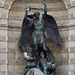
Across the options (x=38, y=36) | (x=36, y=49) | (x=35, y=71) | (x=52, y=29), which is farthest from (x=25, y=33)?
(x=35, y=71)

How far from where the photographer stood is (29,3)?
1441 centimetres

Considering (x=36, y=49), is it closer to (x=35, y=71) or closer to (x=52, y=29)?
(x=35, y=71)

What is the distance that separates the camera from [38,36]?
13.5 m

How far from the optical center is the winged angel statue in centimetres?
1351

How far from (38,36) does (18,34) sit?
3.04 feet

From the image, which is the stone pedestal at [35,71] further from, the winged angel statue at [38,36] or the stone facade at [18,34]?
the stone facade at [18,34]

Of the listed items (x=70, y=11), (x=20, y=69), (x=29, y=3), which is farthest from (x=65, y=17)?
(x=20, y=69)

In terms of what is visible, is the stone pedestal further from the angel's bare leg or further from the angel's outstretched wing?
the angel's outstretched wing

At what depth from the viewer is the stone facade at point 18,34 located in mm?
13773

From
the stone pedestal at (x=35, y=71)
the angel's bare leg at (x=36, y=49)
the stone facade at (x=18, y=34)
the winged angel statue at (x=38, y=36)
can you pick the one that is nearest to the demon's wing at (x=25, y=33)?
the winged angel statue at (x=38, y=36)

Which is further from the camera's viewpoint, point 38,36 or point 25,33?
point 25,33

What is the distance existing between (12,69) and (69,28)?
90.0 inches

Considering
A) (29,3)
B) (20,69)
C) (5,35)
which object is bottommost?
(20,69)

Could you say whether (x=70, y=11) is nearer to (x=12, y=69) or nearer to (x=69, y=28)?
(x=69, y=28)
